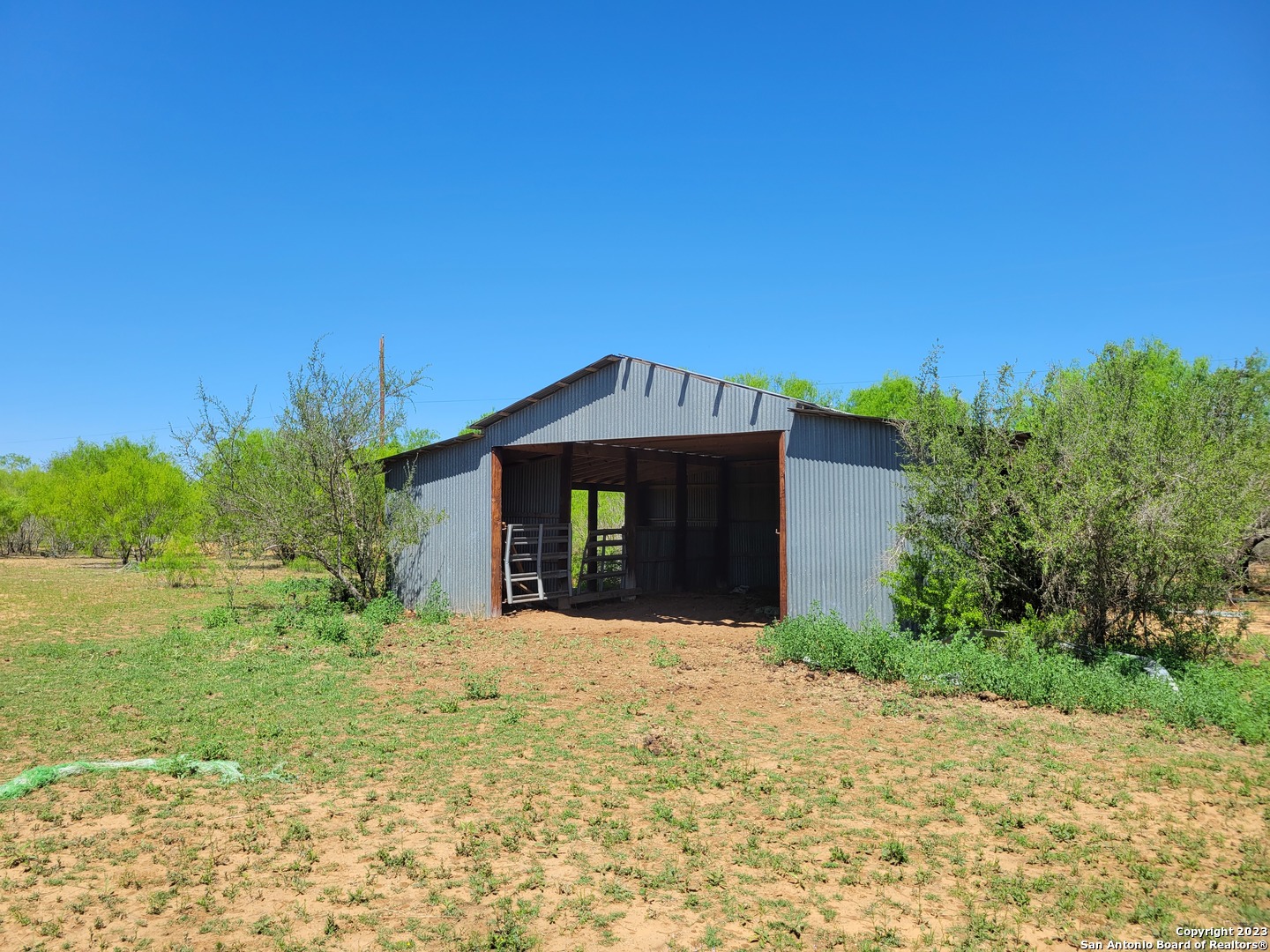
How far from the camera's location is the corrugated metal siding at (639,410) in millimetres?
13836

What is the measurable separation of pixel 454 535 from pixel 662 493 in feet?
24.7

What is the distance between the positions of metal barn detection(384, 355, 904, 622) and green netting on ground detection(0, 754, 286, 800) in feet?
28.4

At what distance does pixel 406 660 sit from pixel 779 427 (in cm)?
718

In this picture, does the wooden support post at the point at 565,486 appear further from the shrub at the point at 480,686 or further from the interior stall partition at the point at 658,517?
the shrub at the point at 480,686

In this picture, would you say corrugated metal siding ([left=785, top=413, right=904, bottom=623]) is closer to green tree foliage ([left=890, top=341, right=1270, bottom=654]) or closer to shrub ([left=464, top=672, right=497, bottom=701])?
green tree foliage ([left=890, top=341, right=1270, bottom=654])

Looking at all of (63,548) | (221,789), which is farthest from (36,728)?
(63,548)

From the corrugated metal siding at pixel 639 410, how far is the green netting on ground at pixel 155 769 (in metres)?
9.15

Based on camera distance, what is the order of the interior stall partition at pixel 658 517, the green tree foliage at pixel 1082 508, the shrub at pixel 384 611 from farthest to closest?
the interior stall partition at pixel 658 517, the shrub at pixel 384 611, the green tree foliage at pixel 1082 508

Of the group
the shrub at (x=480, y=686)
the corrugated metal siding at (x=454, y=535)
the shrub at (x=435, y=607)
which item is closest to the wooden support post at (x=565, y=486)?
the corrugated metal siding at (x=454, y=535)

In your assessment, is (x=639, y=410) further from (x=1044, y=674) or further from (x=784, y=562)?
(x=1044, y=674)

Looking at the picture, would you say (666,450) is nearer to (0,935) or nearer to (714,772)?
(714,772)

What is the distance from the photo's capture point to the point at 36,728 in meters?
8.26

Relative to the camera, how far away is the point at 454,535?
54.8 ft

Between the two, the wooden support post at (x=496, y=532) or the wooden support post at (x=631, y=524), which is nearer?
the wooden support post at (x=496, y=532)
